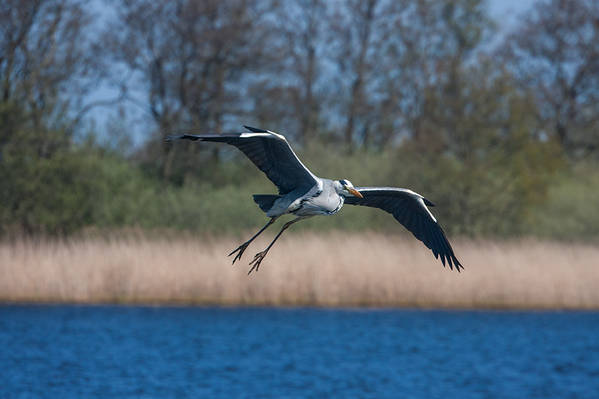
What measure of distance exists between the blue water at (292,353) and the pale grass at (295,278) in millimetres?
542

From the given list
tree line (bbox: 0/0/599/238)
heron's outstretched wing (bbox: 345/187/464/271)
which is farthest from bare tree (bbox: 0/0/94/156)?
heron's outstretched wing (bbox: 345/187/464/271)

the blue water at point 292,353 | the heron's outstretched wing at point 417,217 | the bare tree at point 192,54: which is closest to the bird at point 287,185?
the heron's outstretched wing at point 417,217

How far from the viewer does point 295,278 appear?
19297mm

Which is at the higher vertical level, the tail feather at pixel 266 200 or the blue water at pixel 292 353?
the tail feather at pixel 266 200

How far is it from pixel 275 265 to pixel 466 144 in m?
7.71

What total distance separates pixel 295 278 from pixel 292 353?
2.33m

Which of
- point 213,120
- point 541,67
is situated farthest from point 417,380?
point 541,67

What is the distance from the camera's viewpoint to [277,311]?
2030 cm

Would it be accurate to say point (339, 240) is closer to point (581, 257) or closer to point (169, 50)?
point (581, 257)

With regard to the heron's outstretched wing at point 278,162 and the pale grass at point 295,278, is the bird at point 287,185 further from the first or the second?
the pale grass at point 295,278

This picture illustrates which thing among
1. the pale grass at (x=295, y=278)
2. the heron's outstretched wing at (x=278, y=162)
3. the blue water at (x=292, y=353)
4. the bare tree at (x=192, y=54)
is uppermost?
the bare tree at (x=192, y=54)

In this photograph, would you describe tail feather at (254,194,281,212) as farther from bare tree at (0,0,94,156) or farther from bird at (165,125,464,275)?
bare tree at (0,0,94,156)

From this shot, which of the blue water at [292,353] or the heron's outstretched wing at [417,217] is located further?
the blue water at [292,353]

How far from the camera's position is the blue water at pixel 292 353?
14.4m
